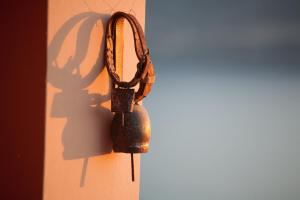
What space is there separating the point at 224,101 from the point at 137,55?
5.85 ft

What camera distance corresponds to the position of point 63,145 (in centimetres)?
107

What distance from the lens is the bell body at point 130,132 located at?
3.84 ft

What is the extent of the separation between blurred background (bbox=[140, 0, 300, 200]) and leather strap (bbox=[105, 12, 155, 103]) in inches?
63.7

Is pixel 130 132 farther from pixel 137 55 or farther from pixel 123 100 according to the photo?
pixel 137 55

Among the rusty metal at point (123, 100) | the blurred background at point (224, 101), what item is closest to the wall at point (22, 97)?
the rusty metal at point (123, 100)

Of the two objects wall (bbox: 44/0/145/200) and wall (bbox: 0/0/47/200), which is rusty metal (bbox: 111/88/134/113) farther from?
wall (bbox: 0/0/47/200)

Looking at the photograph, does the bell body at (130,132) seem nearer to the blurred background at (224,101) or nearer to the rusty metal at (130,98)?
the rusty metal at (130,98)

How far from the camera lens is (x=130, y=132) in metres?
1.17

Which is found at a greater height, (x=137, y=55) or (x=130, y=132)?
(x=137, y=55)

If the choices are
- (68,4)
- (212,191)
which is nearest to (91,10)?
(68,4)

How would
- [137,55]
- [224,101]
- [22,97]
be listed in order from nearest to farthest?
[22,97]
[137,55]
[224,101]

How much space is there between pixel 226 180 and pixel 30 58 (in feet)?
6.89

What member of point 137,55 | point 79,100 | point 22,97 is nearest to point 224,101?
point 137,55

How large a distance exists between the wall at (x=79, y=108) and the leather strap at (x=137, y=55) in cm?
3
